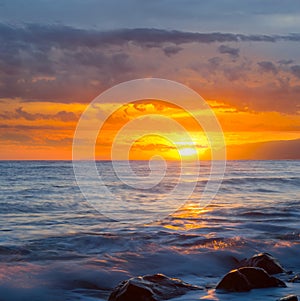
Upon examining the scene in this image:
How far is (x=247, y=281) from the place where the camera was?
7.90m

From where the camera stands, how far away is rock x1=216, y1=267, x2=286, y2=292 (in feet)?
25.7

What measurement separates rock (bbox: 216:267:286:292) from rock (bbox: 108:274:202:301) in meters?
0.59

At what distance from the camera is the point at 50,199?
26.3m

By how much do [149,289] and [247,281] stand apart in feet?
6.02

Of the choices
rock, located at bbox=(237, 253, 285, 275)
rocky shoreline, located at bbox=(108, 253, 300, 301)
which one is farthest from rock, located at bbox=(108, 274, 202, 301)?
rock, located at bbox=(237, 253, 285, 275)

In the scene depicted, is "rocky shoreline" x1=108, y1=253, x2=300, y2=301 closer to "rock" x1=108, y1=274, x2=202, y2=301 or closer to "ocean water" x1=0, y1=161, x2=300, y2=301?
"rock" x1=108, y1=274, x2=202, y2=301

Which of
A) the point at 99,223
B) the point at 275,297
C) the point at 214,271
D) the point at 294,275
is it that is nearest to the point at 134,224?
the point at 99,223

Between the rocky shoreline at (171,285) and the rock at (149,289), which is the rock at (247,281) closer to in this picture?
the rocky shoreline at (171,285)

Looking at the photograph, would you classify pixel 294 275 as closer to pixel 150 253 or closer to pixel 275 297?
pixel 275 297

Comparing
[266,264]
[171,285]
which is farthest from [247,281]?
[266,264]

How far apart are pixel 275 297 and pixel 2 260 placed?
634 centimetres

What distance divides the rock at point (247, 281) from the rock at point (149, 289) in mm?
595

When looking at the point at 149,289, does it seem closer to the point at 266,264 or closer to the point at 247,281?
the point at 247,281

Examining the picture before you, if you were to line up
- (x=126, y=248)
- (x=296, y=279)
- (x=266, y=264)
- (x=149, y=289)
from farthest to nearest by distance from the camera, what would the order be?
1. (x=126, y=248)
2. (x=266, y=264)
3. (x=296, y=279)
4. (x=149, y=289)
